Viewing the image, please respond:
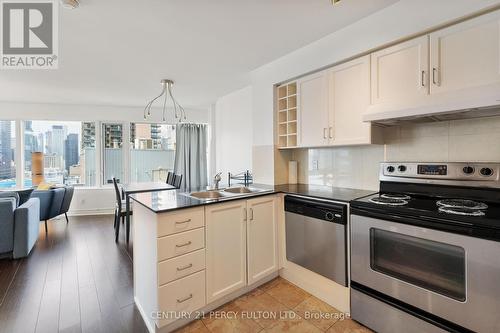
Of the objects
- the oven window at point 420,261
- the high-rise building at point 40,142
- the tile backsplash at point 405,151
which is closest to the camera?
the oven window at point 420,261

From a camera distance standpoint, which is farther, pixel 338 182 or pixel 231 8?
pixel 338 182

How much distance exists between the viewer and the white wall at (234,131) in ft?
13.6

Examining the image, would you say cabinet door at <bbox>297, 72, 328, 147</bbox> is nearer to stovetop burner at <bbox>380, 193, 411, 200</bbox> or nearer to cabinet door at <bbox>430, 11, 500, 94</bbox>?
stovetop burner at <bbox>380, 193, 411, 200</bbox>

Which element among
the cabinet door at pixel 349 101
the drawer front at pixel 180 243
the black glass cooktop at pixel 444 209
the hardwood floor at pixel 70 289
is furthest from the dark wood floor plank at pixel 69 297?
the cabinet door at pixel 349 101

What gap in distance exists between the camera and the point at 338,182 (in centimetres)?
261

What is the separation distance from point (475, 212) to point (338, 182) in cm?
126

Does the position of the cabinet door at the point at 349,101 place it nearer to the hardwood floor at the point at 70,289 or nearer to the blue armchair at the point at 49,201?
the hardwood floor at the point at 70,289

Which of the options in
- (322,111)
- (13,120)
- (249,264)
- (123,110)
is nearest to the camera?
(249,264)

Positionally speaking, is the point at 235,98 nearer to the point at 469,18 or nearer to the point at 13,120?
the point at 469,18

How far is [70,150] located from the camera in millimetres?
5352

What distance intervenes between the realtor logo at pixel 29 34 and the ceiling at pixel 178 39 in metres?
0.09

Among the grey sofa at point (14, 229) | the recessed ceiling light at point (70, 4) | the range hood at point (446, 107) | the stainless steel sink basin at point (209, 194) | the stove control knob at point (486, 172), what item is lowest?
the grey sofa at point (14, 229)

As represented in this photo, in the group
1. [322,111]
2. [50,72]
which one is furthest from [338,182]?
[50,72]

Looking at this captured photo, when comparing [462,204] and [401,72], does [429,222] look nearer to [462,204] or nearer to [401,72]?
[462,204]
